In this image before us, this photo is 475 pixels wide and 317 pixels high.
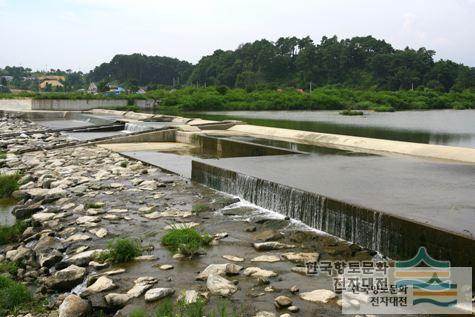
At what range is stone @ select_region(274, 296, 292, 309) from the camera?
17.3ft

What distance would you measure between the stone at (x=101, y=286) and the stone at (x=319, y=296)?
91.7 inches

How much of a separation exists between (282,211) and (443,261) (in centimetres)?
349

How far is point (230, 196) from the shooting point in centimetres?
1049

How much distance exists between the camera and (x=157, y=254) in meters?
7.07

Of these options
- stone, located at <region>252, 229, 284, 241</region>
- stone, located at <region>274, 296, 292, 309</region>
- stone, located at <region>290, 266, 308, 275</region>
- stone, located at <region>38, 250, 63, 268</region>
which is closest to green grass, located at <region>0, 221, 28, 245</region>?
stone, located at <region>38, 250, 63, 268</region>

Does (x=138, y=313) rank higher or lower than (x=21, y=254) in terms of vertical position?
higher

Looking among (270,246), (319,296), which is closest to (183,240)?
(270,246)

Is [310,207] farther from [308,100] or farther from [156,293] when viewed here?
[308,100]

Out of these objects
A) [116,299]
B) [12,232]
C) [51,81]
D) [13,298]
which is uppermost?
[51,81]

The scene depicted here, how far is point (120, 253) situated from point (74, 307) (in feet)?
5.02

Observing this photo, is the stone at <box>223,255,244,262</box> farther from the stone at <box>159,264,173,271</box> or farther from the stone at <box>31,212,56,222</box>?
the stone at <box>31,212,56,222</box>

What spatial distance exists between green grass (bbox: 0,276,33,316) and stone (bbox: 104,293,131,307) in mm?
990

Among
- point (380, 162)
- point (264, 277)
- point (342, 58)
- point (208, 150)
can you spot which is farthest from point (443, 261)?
point (342, 58)

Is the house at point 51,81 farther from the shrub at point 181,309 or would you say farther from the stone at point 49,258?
the shrub at point 181,309
